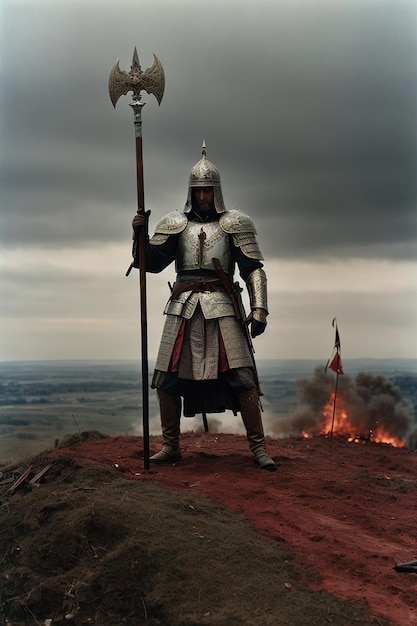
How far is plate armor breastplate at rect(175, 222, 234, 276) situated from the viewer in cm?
853

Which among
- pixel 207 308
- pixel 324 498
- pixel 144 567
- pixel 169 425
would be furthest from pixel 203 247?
pixel 144 567

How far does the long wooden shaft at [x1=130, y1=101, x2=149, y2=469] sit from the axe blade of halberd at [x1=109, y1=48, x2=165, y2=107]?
0.19 metres

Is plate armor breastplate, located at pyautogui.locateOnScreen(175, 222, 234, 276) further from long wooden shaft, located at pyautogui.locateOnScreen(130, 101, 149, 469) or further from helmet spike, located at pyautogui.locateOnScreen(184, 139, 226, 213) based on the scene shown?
long wooden shaft, located at pyautogui.locateOnScreen(130, 101, 149, 469)

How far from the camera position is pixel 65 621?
5.18 m

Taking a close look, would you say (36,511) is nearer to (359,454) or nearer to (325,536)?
(325,536)

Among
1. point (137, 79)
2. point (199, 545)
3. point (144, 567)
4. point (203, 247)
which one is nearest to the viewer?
point (144, 567)

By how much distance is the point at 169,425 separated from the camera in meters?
8.70

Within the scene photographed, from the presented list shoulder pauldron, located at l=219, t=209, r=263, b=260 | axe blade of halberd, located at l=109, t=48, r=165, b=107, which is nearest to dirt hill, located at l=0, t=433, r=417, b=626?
shoulder pauldron, located at l=219, t=209, r=263, b=260

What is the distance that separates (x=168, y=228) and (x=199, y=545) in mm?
4064

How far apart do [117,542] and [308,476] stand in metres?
3.23

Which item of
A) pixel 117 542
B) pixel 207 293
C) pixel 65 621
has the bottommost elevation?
pixel 65 621

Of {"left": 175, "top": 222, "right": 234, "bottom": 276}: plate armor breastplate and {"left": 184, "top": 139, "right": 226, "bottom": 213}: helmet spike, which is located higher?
{"left": 184, "top": 139, "right": 226, "bottom": 213}: helmet spike

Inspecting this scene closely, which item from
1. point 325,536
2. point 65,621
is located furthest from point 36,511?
point 325,536

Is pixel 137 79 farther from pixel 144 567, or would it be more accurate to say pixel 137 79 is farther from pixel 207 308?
pixel 144 567
